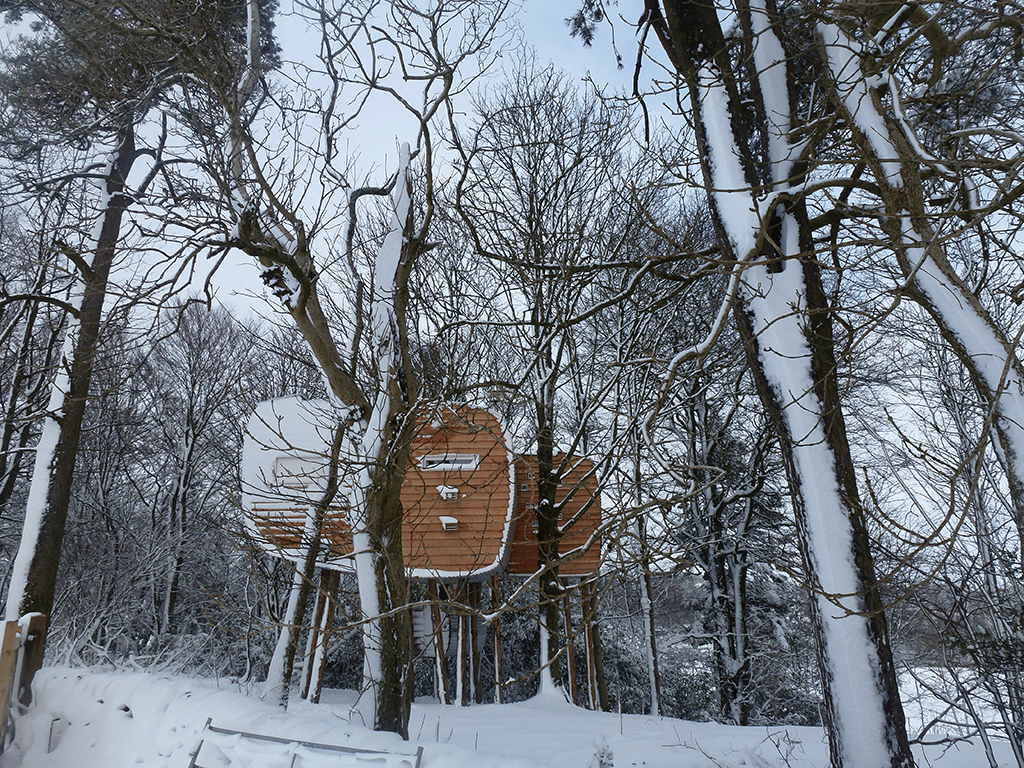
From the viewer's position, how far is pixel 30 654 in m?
6.00

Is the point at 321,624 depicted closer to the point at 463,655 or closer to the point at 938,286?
the point at 463,655

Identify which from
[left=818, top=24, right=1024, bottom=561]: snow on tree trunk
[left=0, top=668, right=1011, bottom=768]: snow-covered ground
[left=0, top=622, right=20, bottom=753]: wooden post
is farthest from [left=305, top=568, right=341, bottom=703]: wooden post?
[left=818, top=24, right=1024, bottom=561]: snow on tree trunk

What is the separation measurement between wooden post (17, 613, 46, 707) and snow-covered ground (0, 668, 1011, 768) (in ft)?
0.34

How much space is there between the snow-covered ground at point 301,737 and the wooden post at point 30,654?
0.34 feet

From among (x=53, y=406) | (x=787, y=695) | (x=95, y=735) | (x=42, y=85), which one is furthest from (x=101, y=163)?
(x=787, y=695)

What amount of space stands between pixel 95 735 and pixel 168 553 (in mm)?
11373

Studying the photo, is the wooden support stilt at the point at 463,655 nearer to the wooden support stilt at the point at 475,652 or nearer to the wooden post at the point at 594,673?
the wooden support stilt at the point at 475,652

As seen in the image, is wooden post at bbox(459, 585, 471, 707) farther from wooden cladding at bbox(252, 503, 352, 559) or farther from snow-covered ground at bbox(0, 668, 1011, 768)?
wooden cladding at bbox(252, 503, 352, 559)

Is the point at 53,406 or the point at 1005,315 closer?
the point at 53,406

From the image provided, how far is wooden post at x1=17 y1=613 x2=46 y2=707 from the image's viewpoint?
581cm

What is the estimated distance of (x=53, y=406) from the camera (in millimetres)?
7812

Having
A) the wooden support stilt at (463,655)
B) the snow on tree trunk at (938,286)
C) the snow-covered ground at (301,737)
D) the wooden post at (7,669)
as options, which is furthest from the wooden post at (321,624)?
the snow on tree trunk at (938,286)

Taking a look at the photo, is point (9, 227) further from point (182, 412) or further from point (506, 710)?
point (506, 710)

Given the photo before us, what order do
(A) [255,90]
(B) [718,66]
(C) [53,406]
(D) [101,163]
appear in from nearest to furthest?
1. (B) [718,66]
2. (A) [255,90]
3. (C) [53,406]
4. (D) [101,163]
